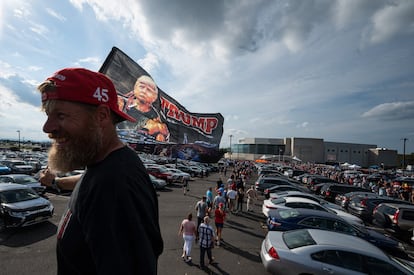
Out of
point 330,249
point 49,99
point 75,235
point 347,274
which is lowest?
point 347,274

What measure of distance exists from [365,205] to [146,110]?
33.7 meters

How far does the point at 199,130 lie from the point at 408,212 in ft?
122

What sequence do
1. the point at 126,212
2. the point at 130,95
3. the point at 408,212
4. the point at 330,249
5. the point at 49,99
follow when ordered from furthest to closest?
the point at 130,95
the point at 408,212
the point at 330,249
the point at 49,99
the point at 126,212

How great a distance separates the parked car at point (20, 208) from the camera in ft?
25.7

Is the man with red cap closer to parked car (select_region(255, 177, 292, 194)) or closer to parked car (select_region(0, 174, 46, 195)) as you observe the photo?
parked car (select_region(0, 174, 46, 195))

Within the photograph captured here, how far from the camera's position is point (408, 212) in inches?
416

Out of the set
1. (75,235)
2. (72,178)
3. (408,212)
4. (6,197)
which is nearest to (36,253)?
(6,197)

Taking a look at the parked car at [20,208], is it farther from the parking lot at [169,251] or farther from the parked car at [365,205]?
the parked car at [365,205]

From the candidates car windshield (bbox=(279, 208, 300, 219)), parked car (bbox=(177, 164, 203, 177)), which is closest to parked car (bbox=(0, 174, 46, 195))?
car windshield (bbox=(279, 208, 300, 219))

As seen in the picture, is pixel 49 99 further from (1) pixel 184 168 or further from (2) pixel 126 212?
(1) pixel 184 168

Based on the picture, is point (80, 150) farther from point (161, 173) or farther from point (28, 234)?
point (161, 173)

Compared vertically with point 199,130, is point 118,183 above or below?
below

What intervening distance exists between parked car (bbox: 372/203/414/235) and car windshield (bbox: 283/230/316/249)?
7.72 m

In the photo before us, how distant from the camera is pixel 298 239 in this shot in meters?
5.86
